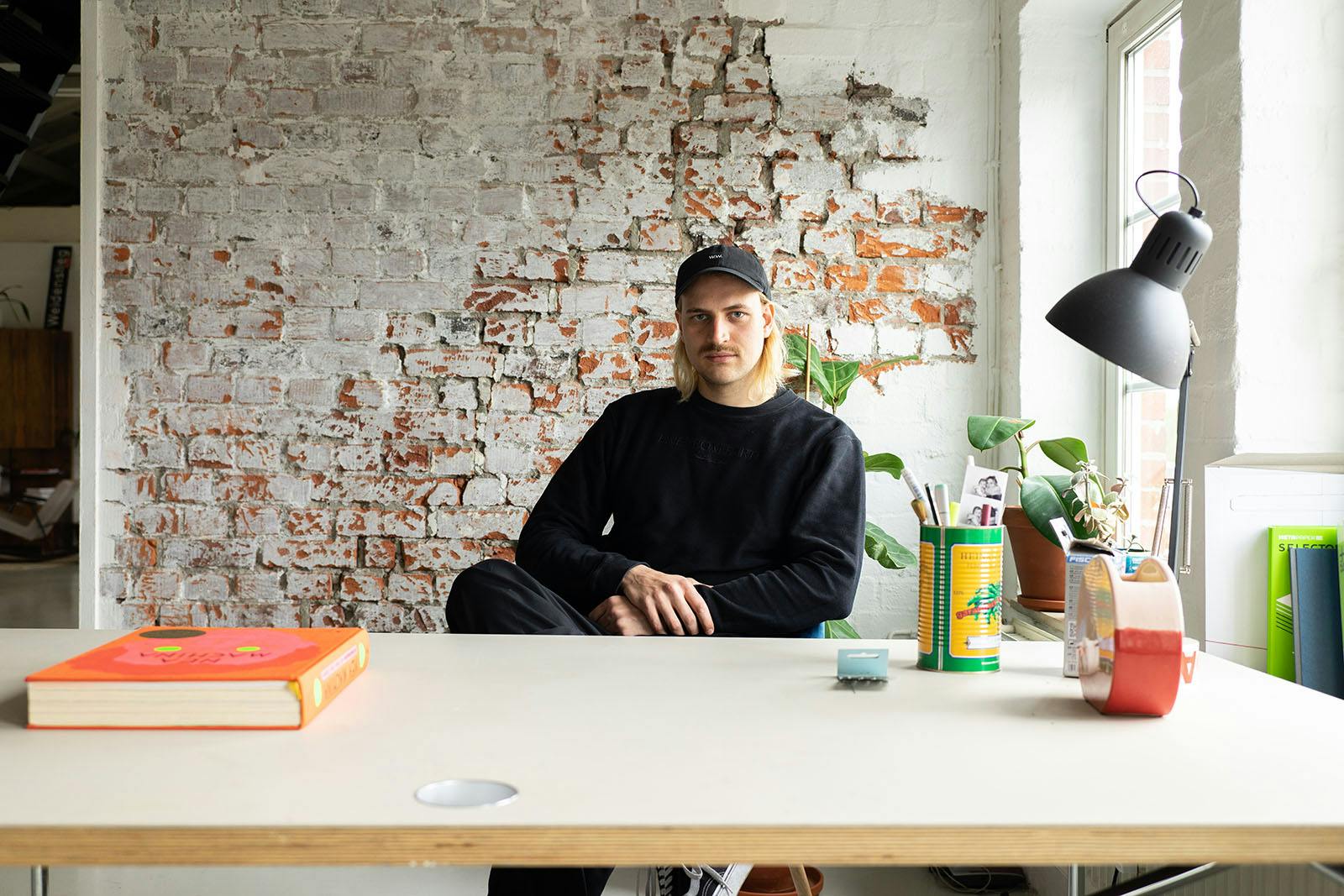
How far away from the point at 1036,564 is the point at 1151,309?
134 cm

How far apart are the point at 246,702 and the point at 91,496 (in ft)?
7.44

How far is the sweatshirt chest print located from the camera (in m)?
2.14

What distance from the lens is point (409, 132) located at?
2.78 m

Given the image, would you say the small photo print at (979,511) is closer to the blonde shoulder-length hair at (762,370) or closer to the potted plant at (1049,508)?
the potted plant at (1049,508)

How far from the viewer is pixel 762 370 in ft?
7.48

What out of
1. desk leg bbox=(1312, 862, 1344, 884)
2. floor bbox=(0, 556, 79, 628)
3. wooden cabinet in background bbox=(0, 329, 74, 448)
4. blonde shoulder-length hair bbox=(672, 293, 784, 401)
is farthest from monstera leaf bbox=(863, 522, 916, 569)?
wooden cabinet in background bbox=(0, 329, 74, 448)

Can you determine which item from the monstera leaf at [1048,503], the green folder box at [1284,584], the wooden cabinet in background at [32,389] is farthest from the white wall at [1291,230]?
the wooden cabinet in background at [32,389]

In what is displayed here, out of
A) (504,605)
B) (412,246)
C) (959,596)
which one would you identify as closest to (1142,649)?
(959,596)

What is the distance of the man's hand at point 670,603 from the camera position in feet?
5.93

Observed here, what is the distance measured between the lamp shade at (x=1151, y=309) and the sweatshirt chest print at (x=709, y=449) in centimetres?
105

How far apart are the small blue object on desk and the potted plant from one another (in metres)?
1.04

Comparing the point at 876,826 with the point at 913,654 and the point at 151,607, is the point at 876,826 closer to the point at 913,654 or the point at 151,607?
the point at 913,654

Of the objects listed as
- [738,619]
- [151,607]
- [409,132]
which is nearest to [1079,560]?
[738,619]

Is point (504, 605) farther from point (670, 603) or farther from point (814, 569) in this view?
point (814, 569)
